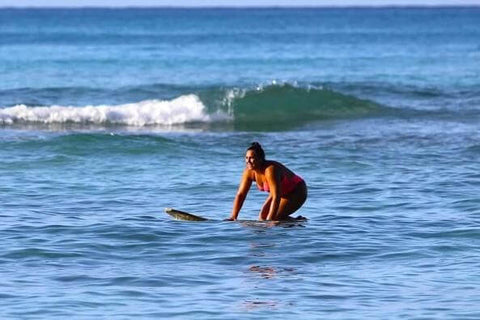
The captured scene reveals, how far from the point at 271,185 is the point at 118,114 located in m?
15.0

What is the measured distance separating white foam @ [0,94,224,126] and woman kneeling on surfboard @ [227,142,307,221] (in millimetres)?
13524

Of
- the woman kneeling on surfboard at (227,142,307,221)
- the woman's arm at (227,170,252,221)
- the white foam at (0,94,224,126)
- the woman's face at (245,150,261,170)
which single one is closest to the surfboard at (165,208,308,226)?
the woman kneeling on surfboard at (227,142,307,221)

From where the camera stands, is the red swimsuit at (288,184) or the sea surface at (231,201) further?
the red swimsuit at (288,184)

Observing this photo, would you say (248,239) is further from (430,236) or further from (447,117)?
(447,117)

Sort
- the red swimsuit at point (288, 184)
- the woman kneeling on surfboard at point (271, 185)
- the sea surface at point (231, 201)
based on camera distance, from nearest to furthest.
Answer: the sea surface at point (231, 201)
the woman kneeling on surfboard at point (271, 185)
the red swimsuit at point (288, 184)

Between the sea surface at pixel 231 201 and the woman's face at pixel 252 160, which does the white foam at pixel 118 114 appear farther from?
the woman's face at pixel 252 160

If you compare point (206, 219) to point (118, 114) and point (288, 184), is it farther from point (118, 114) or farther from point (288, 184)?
point (118, 114)

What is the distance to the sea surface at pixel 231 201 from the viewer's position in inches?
435

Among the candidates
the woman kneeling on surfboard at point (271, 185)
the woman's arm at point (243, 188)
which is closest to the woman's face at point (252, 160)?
the woman kneeling on surfboard at point (271, 185)

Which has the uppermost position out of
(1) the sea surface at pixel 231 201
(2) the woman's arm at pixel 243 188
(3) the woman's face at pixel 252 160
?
(3) the woman's face at pixel 252 160

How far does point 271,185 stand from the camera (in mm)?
13938

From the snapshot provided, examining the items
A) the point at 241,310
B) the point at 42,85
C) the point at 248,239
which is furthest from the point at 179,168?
the point at 42,85

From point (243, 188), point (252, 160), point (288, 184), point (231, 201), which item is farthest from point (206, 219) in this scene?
point (231, 201)

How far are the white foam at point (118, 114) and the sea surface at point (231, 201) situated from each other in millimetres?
68
